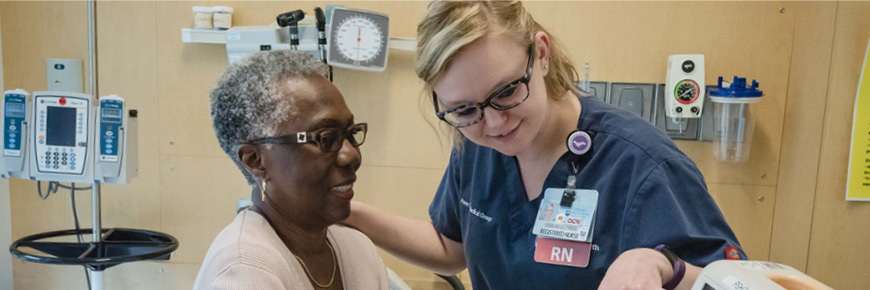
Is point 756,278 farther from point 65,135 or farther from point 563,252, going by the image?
point 65,135

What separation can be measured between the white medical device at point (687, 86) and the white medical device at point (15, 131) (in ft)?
8.22

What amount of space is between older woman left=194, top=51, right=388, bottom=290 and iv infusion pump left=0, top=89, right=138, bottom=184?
4.99 feet

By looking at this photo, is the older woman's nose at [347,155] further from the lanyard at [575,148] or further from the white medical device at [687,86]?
the white medical device at [687,86]

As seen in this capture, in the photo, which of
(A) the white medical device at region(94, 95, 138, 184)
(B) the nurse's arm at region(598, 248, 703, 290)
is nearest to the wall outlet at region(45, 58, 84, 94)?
(A) the white medical device at region(94, 95, 138, 184)

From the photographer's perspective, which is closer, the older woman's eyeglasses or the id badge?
the older woman's eyeglasses

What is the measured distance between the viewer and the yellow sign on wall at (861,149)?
233 cm

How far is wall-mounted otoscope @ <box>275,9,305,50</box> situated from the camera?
2553 millimetres

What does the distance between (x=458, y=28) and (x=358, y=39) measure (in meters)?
1.44

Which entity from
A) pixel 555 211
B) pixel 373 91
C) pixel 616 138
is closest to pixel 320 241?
pixel 555 211

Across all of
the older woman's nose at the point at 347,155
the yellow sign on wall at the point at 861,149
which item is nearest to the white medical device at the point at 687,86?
the yellow sign on wall at the point at 861,149

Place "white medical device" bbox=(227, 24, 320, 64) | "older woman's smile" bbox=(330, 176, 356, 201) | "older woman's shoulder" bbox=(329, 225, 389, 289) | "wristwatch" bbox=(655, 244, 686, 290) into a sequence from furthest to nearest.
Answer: "white medical device" bbox=(227, 24, 320, 64)
"older woman's shoulder" bbox=(329, 225, 389, 289)
"older woman's smile" bbox=(330, 176, 356, 201)
"wristwatch" bbox=(655, 244, 686, 290)

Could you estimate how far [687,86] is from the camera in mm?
2582

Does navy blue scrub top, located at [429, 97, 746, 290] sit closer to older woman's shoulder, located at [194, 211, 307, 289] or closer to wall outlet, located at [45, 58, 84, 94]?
older woman's shoulder, located at [194, 211, 307, 289]

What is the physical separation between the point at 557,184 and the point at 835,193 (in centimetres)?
157
